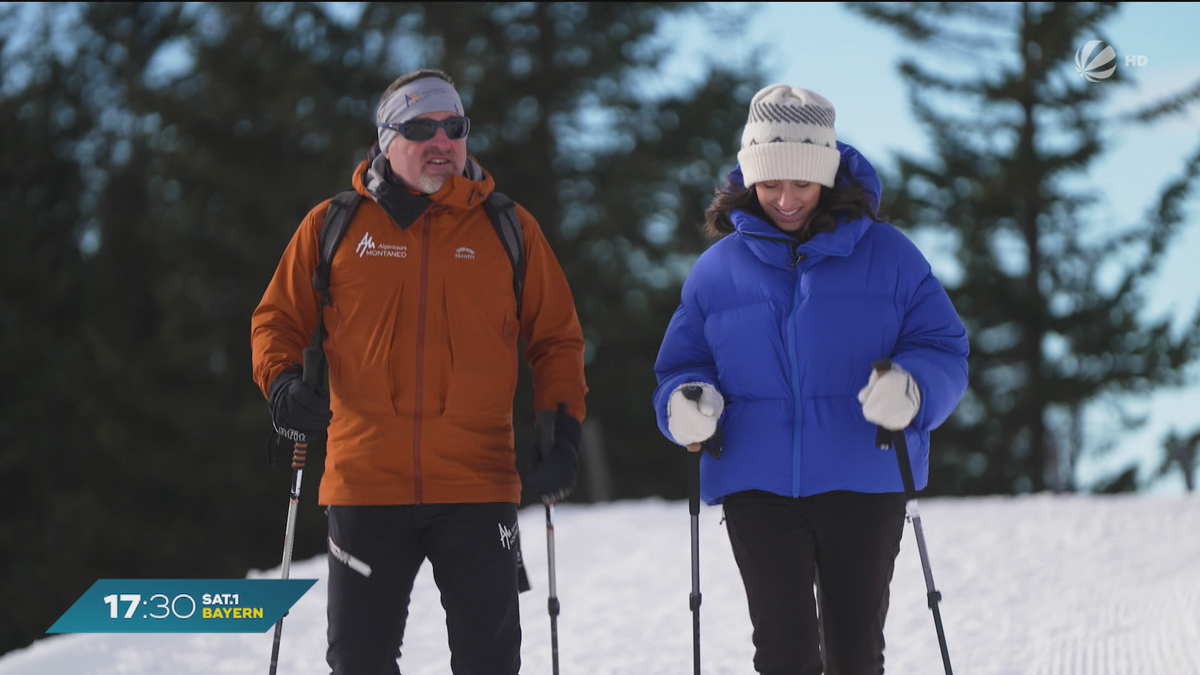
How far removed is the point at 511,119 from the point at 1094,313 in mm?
8665

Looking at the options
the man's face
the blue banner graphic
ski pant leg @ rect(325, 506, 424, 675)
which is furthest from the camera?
the blue banner graphic

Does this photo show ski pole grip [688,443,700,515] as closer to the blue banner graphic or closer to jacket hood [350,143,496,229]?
jacket hood [350,143,496,229]

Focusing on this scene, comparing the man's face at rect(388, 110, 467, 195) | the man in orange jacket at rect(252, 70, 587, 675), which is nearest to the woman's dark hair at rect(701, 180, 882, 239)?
the man in orange jacket at rect(252, 70, 587, 675)

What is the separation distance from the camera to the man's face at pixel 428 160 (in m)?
3.66

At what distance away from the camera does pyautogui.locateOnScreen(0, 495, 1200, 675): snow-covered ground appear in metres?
5.59


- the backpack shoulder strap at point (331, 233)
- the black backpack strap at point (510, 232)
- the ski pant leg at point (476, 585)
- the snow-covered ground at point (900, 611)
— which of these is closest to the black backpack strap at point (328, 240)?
the backpack shoulder strap at point (331, 233)

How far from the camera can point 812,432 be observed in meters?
3.36

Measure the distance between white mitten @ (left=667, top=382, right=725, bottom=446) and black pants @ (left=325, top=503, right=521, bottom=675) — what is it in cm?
58

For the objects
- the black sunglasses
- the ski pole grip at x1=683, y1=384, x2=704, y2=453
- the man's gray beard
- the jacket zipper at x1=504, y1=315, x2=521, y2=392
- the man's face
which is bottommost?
the ski pole grip at x1=683, y1=384, x2=704, y2=453

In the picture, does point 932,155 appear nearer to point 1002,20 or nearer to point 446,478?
point 1002,20

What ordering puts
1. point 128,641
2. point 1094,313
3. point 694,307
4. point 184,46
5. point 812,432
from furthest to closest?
point 184,46
point 1094,313
point 128,641
point 694,307
point 812,432

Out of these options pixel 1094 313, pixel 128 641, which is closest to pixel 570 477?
pixel 128 641

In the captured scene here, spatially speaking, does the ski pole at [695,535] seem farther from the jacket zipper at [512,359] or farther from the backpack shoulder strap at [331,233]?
the backpack shoulder strap at [331,233]

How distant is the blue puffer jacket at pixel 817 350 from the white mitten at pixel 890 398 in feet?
0.25
